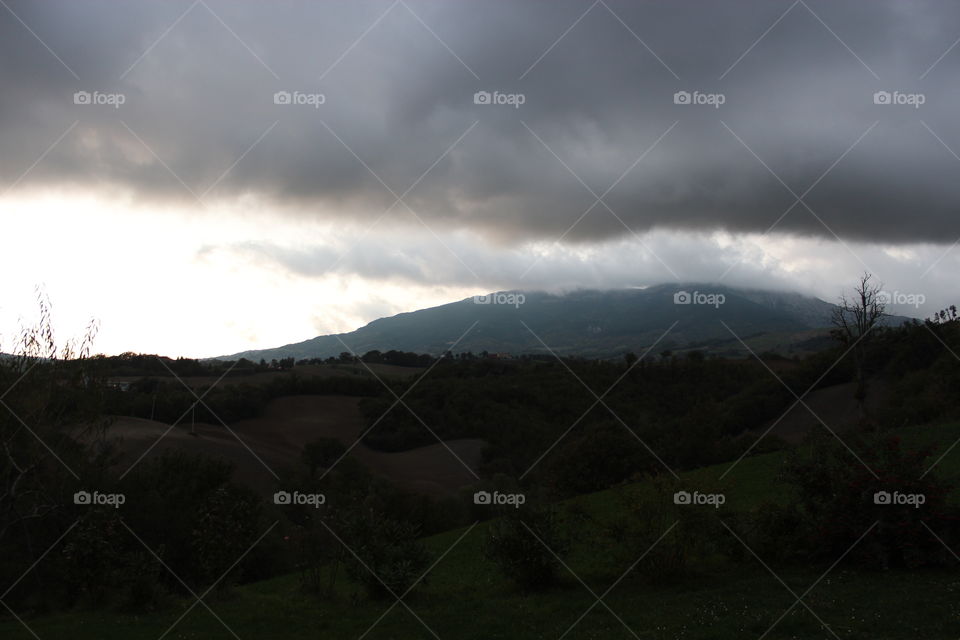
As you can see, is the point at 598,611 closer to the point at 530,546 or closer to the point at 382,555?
the point at 530,546

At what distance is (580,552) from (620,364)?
76334mm

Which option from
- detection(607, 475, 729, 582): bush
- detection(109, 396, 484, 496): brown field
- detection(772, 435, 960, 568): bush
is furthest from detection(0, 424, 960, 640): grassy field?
detection(109, 396, 484, 496): brown field

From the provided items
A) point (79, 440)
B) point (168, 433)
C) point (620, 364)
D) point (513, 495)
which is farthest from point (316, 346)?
point (513, 495)

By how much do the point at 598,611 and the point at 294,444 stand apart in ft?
199

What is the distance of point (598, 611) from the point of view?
1253 cm

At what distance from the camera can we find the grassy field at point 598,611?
10.3 meters

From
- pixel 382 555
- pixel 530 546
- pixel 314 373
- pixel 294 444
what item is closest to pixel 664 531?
pixel 530 546

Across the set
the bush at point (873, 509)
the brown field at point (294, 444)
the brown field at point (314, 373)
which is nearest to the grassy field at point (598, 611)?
the bush at point (873, 509)

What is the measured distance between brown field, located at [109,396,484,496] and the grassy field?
106ft

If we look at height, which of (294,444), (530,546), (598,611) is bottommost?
(598,611)

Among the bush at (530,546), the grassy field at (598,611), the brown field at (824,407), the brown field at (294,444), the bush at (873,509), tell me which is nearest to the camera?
the grassy field at (598,611)

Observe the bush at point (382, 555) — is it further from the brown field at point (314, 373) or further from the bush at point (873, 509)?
the brown field at point (314, 373)

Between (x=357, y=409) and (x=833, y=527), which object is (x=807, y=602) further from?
(x=357, y=409)

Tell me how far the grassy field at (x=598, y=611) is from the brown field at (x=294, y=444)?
32.4 meters
